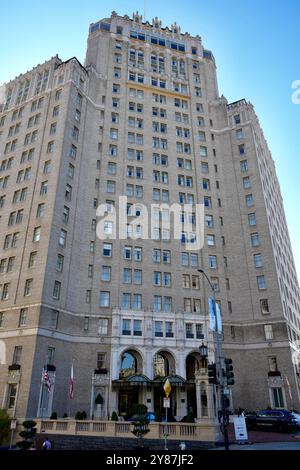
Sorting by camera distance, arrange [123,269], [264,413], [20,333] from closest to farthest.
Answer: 1. [264,413]
2. [20,333]
3. [123,269]

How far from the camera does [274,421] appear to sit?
108ft

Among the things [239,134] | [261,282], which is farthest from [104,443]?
[239,134]

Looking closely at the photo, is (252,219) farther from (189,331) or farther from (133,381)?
(133,381)

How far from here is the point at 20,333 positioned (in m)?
40.0

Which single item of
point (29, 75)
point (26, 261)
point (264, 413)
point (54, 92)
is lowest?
point (264, 413)

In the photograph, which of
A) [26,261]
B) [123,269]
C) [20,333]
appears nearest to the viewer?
[20,333]

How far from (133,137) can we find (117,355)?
36.1 metres

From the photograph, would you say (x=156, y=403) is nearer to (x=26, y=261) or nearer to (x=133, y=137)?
(x=26, y=261)

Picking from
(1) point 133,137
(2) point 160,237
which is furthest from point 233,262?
(1) point 133,137

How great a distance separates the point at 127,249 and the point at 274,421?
28.4m

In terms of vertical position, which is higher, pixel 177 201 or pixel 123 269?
pixel 177 201

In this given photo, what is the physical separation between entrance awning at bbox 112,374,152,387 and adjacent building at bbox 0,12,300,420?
17cm

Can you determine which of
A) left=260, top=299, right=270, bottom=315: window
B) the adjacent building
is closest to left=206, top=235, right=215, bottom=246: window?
the adjacent building

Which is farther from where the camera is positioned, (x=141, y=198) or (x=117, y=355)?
(x=141, y=198)
